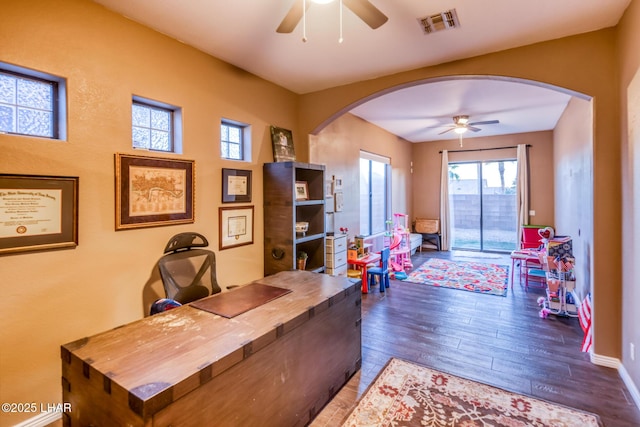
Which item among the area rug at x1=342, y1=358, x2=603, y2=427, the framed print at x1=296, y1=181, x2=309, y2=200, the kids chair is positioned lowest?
the area rug at x1=342, y1=358, x2=603, y2=427

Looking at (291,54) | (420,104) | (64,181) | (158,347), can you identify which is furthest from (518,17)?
(64,181)

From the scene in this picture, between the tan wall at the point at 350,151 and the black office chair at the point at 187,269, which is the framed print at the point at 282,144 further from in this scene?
the black office chair at the point at 187,269

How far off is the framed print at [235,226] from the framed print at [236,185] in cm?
10

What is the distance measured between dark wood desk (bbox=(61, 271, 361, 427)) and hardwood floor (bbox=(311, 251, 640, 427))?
16.2 inches

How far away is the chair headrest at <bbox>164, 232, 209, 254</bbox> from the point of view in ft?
8.20

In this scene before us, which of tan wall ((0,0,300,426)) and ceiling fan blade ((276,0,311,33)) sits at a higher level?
ceiling fan blade ((276,0,311,33))

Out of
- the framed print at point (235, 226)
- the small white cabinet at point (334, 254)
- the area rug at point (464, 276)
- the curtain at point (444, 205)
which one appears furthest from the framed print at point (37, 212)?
the curtain at point (444, 205)

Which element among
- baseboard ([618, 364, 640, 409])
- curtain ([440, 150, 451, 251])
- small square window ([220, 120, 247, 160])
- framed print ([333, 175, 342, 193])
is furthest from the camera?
curtain ([440, 150, 451, 251])

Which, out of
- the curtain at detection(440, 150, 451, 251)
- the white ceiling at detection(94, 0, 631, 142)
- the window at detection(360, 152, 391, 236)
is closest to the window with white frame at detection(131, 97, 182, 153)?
the white ceiling at detection(94, 0, 631, 142)

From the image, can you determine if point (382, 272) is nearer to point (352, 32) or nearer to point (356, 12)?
point (352, 32)

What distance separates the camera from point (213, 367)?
54.0 inches

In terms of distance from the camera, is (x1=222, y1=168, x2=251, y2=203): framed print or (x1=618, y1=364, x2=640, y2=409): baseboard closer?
(x1=618, y1=364, x2=640, y2=409): baseboard

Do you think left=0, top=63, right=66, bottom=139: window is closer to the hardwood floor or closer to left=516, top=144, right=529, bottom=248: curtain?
the hardwood floor

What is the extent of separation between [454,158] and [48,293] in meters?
8.09
